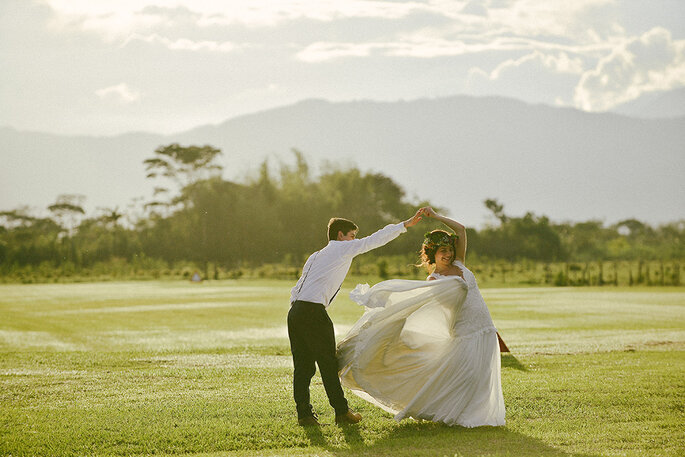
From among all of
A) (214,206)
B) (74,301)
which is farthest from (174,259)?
(74,301)

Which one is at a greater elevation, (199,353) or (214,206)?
(214,206)

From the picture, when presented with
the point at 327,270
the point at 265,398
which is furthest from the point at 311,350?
the point at 265,398

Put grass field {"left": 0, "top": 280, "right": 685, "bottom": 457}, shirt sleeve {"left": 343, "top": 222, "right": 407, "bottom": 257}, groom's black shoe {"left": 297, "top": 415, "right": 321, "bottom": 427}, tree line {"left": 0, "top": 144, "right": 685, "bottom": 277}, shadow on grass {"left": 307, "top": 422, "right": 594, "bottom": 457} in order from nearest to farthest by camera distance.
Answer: shadow on grass {"left": 307, "top": 422, "right": 594, "bottom": 457}
grass field {"left": 0, "top": 280, "right": 685, "bottom": 457}
shirt sleeve {"left": 343, "top": 222, "right": 407, "bottom": 257}
groom's black shoe {"left": 297, "top": 415, "right": 321, "bottom": 427}
tree line {"left": 0, "top": 144, "right": 685, "bottom": 277}

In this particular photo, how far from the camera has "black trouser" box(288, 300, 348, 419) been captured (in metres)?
8.48

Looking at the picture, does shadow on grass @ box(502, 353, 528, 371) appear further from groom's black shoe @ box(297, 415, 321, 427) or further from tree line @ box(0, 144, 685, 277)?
tree line @ box(0, 144, 685, 277)

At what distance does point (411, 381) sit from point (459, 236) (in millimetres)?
1634

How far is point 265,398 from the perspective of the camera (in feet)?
34.6

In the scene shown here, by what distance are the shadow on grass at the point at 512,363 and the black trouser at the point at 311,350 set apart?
5.99m

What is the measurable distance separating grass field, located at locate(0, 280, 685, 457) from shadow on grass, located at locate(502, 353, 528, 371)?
0.04m

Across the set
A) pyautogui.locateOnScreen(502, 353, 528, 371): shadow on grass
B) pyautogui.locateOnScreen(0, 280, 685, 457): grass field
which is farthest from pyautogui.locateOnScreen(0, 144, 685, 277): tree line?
pyautogui.locateOnScreen(502, 353, 528, 371): shadow on grass

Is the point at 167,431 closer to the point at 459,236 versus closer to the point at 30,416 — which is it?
the point at 30,416

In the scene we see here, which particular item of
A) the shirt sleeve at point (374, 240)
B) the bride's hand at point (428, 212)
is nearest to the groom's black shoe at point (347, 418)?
the shirt sleeve at point (374, 240)

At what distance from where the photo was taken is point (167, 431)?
333 inches

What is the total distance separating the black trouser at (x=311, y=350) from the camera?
848 cm
